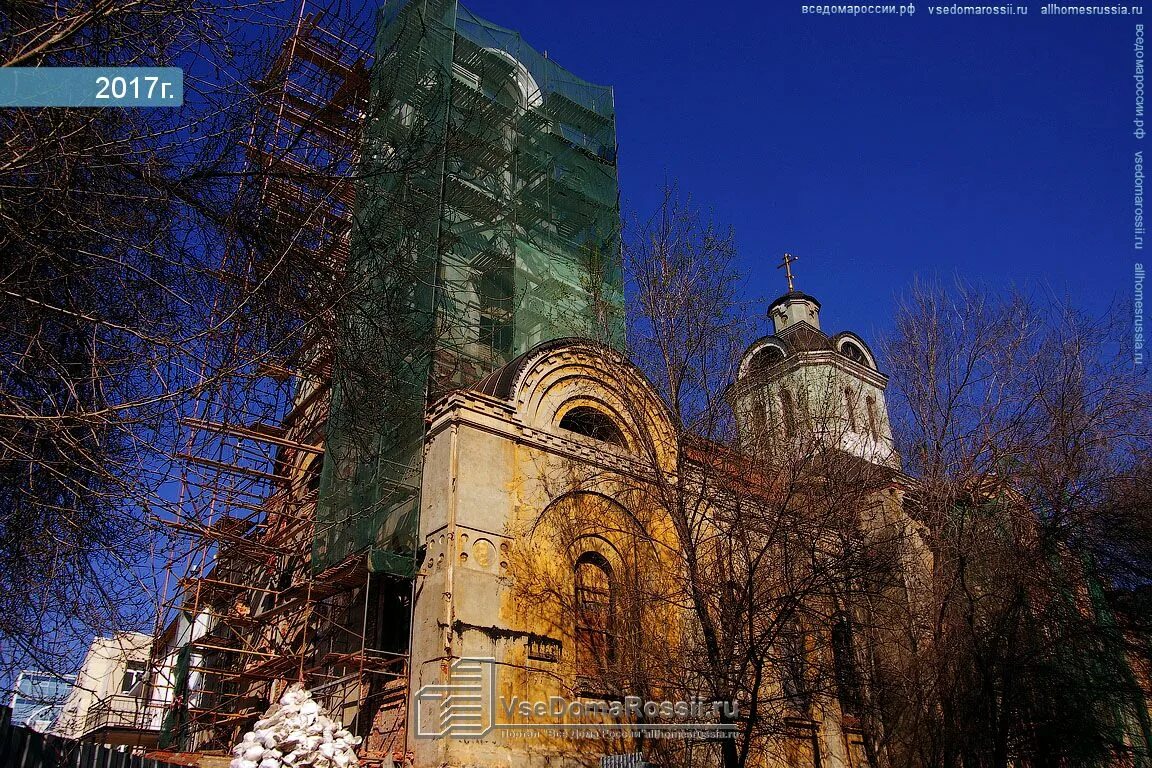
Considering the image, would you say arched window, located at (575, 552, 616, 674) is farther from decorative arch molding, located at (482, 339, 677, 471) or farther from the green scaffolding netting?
the green scaffolding netting

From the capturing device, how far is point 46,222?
494cm

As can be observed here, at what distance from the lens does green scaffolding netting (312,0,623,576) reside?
14.1m

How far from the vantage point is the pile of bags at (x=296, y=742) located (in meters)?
10.0

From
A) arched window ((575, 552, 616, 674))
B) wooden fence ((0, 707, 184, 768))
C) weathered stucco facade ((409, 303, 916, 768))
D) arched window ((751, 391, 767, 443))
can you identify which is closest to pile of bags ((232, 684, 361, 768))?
weathered stucco facade ((409, 303, 916, 768))

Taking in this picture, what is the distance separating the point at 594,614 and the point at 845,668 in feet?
14.0

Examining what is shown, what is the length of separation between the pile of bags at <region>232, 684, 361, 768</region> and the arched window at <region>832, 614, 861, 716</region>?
6.63m

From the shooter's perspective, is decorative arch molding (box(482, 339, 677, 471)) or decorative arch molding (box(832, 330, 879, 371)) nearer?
decorative arch molding (box(482, 339, 677, 471))

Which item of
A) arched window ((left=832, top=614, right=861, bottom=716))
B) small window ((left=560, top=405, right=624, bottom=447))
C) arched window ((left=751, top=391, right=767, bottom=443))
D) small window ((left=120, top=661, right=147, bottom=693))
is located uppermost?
small window ((left=560, top=405, right=624, bottom=447))

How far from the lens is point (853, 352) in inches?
1056

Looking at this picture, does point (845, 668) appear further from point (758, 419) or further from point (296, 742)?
point (296, 742)

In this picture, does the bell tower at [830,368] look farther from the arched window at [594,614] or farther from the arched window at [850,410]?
the arched window at [594,614]

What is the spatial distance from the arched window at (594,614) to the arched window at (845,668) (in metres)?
3.49

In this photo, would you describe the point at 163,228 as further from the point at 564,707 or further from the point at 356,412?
the point at 564,707

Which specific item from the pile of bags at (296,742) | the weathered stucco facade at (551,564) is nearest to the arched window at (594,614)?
the weathered stucco facade at (551,564)
